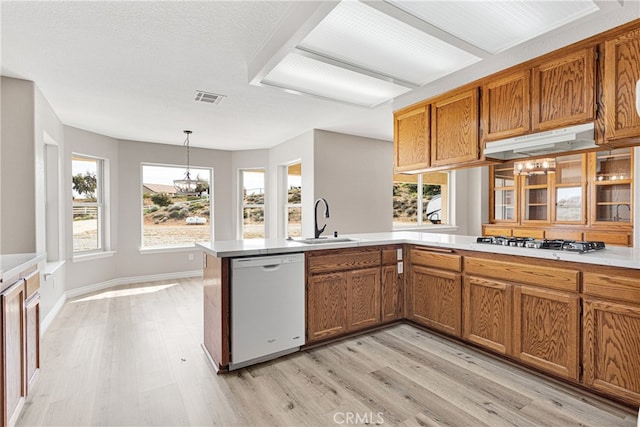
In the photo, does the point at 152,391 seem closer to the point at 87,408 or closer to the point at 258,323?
the point at 87,408

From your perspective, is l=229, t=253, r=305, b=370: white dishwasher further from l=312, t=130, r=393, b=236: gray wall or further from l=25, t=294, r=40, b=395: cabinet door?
l=312, t=130, r=393, b=236: gray wall

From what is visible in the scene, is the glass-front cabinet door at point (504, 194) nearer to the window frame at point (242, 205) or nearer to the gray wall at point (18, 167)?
the window frame at point (242, 205)

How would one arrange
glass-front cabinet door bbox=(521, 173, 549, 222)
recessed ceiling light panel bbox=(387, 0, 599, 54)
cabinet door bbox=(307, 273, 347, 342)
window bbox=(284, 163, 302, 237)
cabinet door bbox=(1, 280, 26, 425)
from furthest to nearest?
1. window bbox=(284, 163, 302, 237)
2. glass-front cabinet door bbox=(521, 173, 549, 222)
3. cabinet door bbox=(307, 273, 347, 342)
4. recessed ceiling light panel bbox=(387, 0, 599, 54)
5. cabinet door bbox=(1, 280, 26, 425)

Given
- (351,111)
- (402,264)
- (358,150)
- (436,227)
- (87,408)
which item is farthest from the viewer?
(436,227)

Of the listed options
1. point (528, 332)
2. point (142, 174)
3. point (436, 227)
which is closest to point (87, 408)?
point (528, 332)

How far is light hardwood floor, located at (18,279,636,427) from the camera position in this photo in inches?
74.4

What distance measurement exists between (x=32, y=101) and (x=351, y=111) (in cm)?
323

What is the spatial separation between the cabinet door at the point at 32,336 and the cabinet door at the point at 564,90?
12.2 feet

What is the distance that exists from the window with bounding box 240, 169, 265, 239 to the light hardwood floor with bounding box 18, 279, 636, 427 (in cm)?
357

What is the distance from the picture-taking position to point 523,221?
20.0 ft

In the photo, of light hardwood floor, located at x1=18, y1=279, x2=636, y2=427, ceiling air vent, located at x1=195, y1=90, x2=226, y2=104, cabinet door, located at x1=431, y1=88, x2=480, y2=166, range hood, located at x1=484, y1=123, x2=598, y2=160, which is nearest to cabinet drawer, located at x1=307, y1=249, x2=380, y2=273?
light hardwood floor, located at x1=18, y1=279, x2=636, y2=427

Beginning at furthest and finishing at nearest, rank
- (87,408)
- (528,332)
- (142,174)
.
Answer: (142,174) < (528,332) < (87,408)

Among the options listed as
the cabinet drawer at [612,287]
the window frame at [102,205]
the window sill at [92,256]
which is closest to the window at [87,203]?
the window frame at [102,205]

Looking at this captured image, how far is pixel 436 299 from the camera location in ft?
9.97
